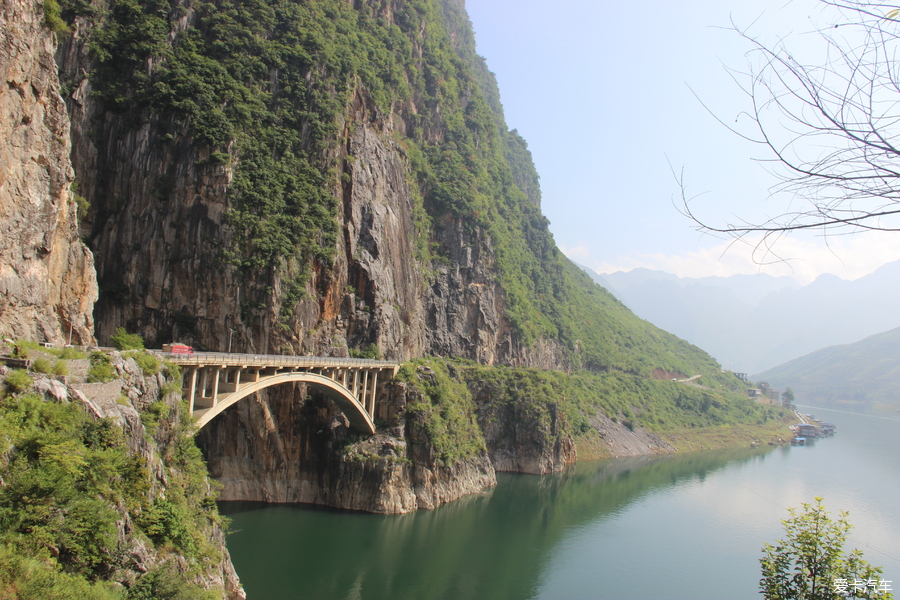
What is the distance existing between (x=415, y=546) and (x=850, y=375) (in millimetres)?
162420

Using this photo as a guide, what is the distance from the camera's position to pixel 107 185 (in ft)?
104

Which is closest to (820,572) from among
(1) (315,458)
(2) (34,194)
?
(2) (34,194)

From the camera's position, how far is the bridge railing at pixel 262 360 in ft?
62.5

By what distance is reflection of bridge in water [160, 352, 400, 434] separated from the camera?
66.4ft

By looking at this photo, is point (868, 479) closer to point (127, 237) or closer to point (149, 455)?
point (149, 455)

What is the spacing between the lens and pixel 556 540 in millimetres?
28625

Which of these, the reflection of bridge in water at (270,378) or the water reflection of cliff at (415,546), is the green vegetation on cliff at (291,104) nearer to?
the reflection of bridge in water at (270,378)

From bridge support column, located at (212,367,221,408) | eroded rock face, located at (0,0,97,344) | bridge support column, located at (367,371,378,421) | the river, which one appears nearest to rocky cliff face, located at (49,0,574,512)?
bridge support column, located at (367,371,378,421)

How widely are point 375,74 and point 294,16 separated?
25.8 ft

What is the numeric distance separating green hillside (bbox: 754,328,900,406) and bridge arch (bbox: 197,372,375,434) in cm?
14108

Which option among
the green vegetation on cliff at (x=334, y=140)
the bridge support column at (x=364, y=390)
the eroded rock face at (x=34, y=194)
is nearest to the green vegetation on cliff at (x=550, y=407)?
the green vegetation on cliff at (x=334, y=140)

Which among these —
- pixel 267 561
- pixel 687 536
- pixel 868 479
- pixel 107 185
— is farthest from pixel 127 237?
pixel 868 479

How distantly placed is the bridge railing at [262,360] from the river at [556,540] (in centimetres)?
792

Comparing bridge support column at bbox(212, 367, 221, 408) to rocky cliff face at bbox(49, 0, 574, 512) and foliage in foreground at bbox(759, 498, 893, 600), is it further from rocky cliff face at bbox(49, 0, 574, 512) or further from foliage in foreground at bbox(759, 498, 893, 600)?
foliage in foreground at bbox(759, 498, 893, 600)
